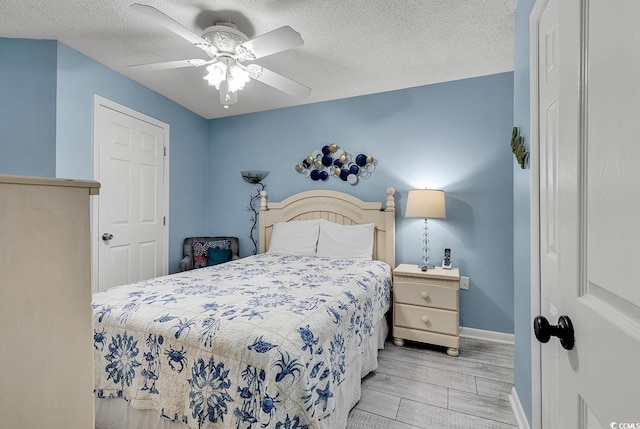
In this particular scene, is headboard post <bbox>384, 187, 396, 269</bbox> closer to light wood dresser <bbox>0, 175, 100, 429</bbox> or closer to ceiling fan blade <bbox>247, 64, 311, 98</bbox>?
ceiling fan blade <bbox>247, 64, 311, 98</bbox>

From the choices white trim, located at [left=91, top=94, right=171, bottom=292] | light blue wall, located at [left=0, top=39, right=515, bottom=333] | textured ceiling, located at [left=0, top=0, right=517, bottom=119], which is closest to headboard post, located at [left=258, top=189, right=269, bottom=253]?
light blue wall, located at [left=0, top=39, right=515, bottom=333]

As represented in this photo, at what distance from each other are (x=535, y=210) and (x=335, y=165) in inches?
91.7

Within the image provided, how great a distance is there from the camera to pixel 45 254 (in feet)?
2.30

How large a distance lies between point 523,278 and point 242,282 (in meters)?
1.68

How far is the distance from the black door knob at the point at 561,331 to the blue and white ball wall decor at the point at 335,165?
8.82 feet

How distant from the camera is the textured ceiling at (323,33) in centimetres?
189

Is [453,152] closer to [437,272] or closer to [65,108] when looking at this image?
[437,272]

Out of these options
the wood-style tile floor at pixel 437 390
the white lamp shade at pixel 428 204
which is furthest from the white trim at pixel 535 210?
the white lamp shade at pixel 428 204

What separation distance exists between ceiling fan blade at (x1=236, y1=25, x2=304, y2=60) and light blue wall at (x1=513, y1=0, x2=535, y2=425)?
3.98ft

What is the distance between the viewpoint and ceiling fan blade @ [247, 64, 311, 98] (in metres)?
2.08

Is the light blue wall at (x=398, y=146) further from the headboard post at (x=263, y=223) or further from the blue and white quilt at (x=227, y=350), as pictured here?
the blue and white quilt at (x=227, y=350)

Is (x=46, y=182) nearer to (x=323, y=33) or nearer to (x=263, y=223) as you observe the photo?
(x=323, y=33)

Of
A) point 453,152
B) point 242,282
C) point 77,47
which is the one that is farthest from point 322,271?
point 77,47

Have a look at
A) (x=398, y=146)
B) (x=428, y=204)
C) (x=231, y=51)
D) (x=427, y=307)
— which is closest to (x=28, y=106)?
(x=231, y=51)
